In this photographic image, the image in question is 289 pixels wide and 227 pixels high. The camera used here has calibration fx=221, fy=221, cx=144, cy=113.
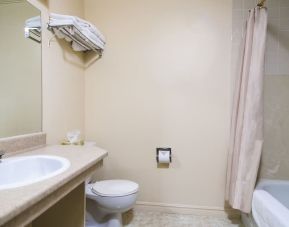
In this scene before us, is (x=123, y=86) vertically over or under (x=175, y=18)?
under

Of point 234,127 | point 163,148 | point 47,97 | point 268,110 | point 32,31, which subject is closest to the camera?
point 32,31

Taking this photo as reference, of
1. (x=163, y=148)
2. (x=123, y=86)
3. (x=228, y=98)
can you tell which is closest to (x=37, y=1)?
(x=123, y=86)

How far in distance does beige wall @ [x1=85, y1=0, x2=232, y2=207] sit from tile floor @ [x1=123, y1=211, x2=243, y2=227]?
5.6 inches

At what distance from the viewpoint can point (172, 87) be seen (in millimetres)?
2246

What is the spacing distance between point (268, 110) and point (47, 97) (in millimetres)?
1991

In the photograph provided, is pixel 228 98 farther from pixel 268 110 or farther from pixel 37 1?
pixel 37 1

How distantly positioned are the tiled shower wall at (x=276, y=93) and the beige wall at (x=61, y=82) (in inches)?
63.4

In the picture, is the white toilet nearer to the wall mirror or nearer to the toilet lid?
the toilet lid

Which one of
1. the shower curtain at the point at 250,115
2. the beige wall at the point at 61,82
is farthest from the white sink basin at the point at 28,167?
the shower curtain at the point at 250,115

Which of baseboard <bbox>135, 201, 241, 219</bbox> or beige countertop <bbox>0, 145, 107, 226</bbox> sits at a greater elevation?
beige countertop <bbox>0, 145, 107, 226</bbox>

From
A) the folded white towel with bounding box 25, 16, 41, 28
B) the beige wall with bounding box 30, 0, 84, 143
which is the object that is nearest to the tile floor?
the beige wall with bounding box 30, 0, 84, 143

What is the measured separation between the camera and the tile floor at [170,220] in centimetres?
206

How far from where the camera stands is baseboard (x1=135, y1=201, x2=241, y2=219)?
7.22 feet

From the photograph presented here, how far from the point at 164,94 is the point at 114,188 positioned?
40.4 inches
